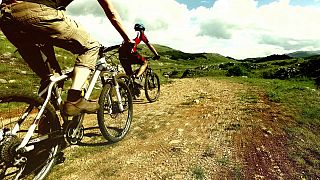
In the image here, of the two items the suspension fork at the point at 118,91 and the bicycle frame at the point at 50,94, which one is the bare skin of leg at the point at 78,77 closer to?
the bicycle frame at the point at 50,94

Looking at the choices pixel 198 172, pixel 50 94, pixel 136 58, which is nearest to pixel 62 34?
pixel 50 94

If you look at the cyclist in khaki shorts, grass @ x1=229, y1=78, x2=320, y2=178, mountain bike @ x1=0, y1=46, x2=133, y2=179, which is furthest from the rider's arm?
grass @ x1=229, y1=78, x2=320, y2=178

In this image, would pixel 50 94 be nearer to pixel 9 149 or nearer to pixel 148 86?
pixel 9 149

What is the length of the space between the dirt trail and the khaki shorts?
200cm

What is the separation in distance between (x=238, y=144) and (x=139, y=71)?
6.46 metres

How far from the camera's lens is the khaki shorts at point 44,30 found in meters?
4.28

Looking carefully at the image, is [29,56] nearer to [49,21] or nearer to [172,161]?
[49,21]

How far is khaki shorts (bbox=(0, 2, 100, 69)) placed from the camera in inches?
169

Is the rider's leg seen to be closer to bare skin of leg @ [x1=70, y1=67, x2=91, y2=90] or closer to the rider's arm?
bare skin of leg @ [x1=70, y1=67, x2=91, y2=90]

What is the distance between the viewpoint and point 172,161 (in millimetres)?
5633

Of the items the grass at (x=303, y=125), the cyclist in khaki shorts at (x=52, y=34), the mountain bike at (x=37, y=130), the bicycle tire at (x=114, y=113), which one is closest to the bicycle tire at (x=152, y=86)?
the grass at (x=303, y=125)

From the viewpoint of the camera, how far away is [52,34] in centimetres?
459

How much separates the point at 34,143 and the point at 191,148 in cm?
311

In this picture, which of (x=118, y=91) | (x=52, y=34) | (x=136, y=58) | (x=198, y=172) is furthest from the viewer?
(x=136, y=58)
